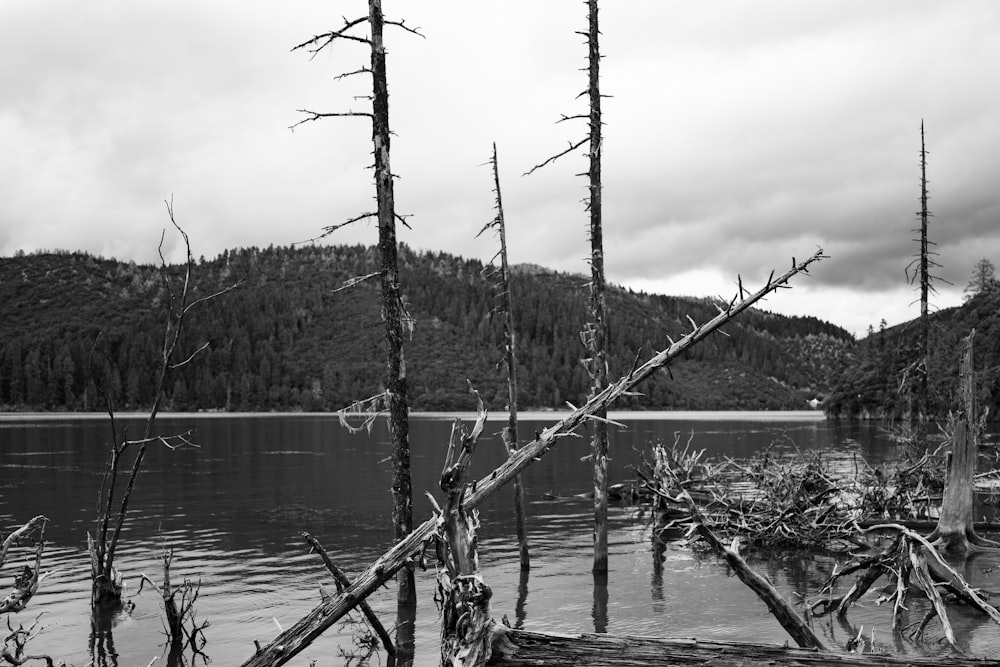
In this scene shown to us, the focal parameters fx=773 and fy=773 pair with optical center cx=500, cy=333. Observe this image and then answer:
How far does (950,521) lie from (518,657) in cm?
1466

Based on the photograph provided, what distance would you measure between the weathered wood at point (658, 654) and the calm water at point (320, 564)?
3255 mm

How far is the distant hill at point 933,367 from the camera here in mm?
80938

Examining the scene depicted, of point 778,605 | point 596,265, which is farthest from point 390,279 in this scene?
point 778,605

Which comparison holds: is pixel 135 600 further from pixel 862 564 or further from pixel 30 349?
pixel 30 349

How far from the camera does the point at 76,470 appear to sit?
43.3m

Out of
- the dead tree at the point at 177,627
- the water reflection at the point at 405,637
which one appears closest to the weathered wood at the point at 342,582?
the water reflection at the point at 405,637

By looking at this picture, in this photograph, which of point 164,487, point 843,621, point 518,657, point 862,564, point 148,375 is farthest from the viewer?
point 148,375

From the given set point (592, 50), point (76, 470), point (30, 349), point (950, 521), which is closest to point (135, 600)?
point (592, 50)

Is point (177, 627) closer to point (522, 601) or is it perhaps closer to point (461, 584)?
point (522, 601)

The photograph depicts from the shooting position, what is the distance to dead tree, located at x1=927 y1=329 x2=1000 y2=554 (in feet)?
52.6

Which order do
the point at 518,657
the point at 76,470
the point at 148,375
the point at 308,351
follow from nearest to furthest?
the point at 518,657 → the point at 76,470 → the point at 148,375 → the point at 308,351

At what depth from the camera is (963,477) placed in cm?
1636

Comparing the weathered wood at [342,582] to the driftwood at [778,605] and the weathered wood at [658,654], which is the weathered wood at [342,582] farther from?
the driftwood at [778,605]

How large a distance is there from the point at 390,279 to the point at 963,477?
41.7ft
